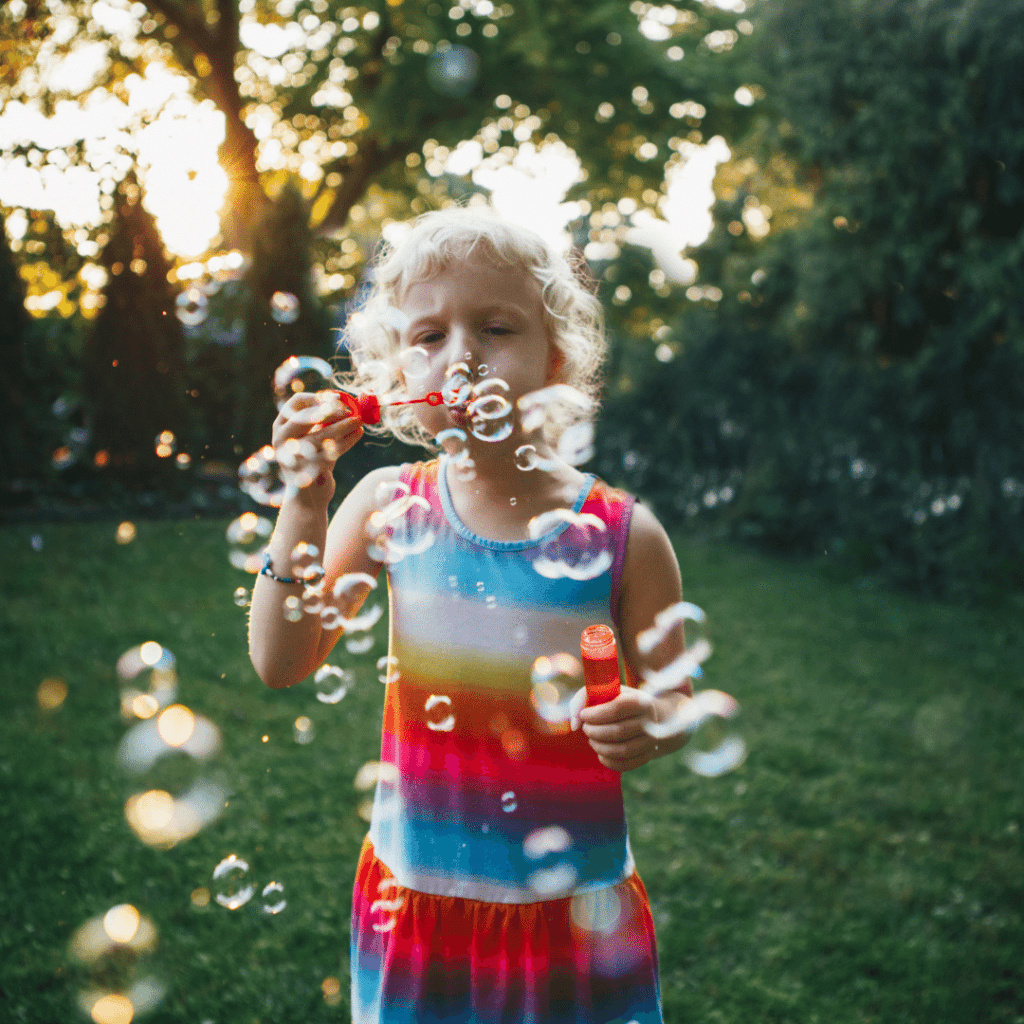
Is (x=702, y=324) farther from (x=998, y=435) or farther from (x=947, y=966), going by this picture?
(x=947, y=966)

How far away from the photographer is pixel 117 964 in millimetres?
2324

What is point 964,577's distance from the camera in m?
6.33

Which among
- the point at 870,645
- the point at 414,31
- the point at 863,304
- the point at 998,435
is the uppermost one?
the point at 414,31

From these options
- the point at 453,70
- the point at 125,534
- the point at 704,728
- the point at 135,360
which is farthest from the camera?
the point at 453,70

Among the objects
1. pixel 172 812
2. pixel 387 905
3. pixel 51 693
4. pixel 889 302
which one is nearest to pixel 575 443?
pixel 387 905

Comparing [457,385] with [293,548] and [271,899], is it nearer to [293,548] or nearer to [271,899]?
[293,548]

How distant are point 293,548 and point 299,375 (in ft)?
1.43

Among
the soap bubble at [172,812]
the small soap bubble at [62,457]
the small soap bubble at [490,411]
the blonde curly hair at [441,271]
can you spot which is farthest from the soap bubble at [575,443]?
the small soap bubble at [62,457]

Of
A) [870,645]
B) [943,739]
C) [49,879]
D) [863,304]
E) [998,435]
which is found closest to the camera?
[49,879]

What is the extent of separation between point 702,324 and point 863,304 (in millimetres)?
1981

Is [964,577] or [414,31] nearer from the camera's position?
[964,577]

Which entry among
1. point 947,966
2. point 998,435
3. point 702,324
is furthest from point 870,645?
point 702,324

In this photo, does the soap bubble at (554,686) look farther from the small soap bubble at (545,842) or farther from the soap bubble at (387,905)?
the soap bubble at (387,905)

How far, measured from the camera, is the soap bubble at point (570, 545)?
1.25 m
